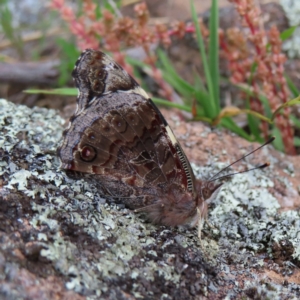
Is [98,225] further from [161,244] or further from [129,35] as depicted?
[129,35]

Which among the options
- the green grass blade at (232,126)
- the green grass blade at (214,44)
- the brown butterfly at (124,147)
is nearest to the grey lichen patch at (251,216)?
the brown butterfly at (124,147)

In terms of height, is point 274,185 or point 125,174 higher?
point 125,174

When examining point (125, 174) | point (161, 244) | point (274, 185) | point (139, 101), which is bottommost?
point (274, 185)

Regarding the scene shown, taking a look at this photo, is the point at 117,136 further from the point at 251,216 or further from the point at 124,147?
the point at 251,216

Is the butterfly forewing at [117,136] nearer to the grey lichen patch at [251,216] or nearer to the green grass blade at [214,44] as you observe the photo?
the grey lichen patch at [251,216]

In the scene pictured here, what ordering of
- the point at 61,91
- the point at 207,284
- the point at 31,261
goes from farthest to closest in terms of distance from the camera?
the point at 61,91
the point at 207,284
the point at 31,261

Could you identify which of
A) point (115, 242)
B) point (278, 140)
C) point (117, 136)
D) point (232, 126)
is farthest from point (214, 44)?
point (115, 242)

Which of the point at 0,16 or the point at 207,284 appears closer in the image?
the point at 207,284

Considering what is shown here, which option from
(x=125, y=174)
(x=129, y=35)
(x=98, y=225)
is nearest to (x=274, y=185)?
(x=125, y=174)
